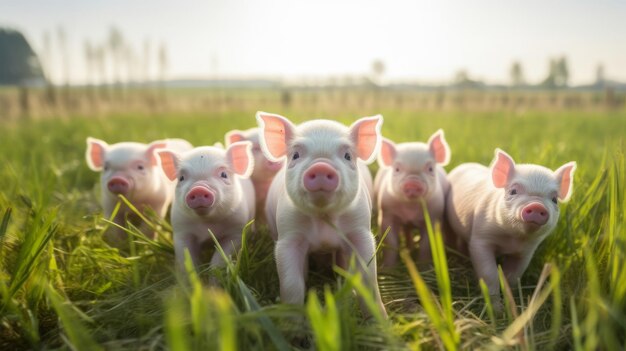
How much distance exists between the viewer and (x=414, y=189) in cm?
348

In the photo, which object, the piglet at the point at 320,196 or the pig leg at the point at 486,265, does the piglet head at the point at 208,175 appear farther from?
the pig leg at the point at 486,265

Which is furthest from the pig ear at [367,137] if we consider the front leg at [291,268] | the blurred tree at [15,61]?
the blurred tree at [15,61]

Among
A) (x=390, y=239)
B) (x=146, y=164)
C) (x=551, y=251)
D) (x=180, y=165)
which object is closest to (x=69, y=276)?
(x=180, y=165)

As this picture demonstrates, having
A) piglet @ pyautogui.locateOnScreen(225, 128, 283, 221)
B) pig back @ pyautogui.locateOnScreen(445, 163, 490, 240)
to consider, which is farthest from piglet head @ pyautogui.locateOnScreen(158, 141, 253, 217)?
pig back @ pyautogui.locateOnScreen(445, 163, 490, 240)

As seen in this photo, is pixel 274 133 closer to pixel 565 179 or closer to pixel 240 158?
pixel 240 158

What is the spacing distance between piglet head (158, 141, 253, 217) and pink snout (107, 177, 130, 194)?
23.3 inches

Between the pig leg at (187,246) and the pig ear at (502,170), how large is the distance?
2.12 meters

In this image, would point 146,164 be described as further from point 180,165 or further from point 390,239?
point 390,239

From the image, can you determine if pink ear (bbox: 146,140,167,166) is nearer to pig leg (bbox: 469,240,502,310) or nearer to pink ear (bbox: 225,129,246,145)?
pink ear (bbox: 225,129,246,145)

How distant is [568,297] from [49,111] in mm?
20329

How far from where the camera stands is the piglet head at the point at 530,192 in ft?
9.06

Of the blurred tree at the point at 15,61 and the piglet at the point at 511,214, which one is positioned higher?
the blurred tree at the point at 15,61

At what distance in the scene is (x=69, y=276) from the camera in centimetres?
281

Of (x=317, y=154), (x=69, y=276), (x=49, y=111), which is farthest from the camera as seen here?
(x=49, y=111)
